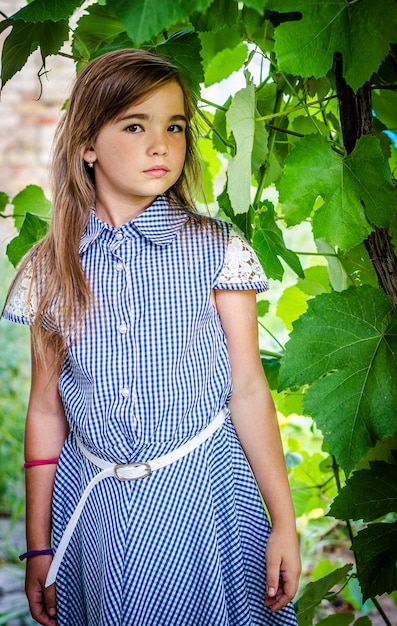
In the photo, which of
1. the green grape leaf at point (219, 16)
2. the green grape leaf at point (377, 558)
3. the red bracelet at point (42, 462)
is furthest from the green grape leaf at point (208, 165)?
the green grape leaf at point (377, 558)

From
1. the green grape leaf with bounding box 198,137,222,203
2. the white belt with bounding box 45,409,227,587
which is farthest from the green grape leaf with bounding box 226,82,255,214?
the green grape leaf with bounding box 198,137,222,203

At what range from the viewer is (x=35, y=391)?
1314 millimetres

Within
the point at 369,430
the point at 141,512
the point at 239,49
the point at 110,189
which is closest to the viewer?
the point at 369,430

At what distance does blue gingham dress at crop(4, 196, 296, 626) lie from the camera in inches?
44.3

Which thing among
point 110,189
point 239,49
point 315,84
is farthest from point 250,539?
point 239,49

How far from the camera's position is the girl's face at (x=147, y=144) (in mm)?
1142

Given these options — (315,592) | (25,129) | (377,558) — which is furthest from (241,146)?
(25,129)

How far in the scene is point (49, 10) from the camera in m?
0.96

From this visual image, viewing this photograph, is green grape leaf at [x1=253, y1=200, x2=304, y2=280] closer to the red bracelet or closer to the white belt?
the white belt

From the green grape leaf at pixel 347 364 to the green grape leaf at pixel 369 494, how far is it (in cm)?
11

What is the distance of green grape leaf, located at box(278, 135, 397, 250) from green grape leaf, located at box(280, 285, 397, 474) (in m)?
0.09

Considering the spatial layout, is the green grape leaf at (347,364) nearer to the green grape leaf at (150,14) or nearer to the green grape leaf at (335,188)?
the green grape leaf at (335,188)

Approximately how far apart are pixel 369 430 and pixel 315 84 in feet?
1.84

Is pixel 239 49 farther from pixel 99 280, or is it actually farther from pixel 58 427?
pixel 58 427
